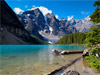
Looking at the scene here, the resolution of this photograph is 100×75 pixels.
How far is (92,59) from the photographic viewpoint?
11.2 metres

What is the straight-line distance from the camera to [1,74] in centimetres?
973

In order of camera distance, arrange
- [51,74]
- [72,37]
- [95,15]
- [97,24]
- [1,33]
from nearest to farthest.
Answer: [51,74]
[97,24]
[95,15]
[1,33]
[72,37]

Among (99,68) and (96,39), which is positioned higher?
(96,39)

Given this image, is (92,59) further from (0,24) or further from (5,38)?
(0,24)

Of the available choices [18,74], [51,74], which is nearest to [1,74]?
[18,74]

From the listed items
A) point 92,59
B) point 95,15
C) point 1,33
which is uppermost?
point 1,33

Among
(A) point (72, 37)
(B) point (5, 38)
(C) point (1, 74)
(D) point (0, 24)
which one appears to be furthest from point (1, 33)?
(C) point (1, 74)

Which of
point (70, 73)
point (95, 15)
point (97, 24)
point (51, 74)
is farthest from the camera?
point (95, 15)

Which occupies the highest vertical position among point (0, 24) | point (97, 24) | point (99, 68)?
point (0, 24)

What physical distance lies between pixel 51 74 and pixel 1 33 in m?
179

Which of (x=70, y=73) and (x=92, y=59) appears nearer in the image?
(x=70, y=73)

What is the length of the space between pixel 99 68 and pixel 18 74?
8.63m

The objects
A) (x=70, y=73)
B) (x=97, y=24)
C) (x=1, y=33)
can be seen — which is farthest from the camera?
(x=1, y=33)

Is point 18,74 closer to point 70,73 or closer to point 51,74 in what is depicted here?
point 51,74
